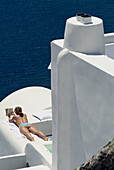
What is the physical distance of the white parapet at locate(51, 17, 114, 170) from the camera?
6.05 meters

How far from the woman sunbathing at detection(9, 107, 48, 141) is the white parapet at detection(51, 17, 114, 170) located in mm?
2562

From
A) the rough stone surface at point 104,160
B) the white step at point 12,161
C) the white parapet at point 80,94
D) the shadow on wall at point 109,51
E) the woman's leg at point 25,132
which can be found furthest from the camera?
the woman's leg at point 25,132

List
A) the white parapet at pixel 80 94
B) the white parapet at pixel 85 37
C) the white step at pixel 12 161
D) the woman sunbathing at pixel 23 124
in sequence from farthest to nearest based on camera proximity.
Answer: the woman sunbathing at pixel 23 124, the white step at pixel 12 161, the white parapet at pixel 85 37, the white parapet at pixel 80 94

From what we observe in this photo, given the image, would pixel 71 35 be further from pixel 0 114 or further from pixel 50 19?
pixel 50 19

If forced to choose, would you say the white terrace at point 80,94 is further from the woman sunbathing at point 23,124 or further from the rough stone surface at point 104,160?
the rough stone surface at point 104,160

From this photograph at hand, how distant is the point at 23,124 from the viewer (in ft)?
34.4

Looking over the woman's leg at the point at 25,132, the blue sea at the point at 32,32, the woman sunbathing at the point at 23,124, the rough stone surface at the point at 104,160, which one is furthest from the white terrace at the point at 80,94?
the blue sea at the point at 32,32

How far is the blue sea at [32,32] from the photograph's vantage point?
69.8ft

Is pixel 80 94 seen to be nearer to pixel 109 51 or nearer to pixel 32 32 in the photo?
pixel 109 51

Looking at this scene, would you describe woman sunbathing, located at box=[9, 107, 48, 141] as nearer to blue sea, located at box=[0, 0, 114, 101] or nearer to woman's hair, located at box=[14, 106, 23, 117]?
woman's hair, located at box=[14, 106, 23, 117]

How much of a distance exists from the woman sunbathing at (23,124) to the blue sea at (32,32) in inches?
330

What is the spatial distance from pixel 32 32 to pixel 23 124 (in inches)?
708

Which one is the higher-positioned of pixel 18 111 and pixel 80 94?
pixel 80 94

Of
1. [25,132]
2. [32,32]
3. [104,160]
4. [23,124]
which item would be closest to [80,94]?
[25,132]
